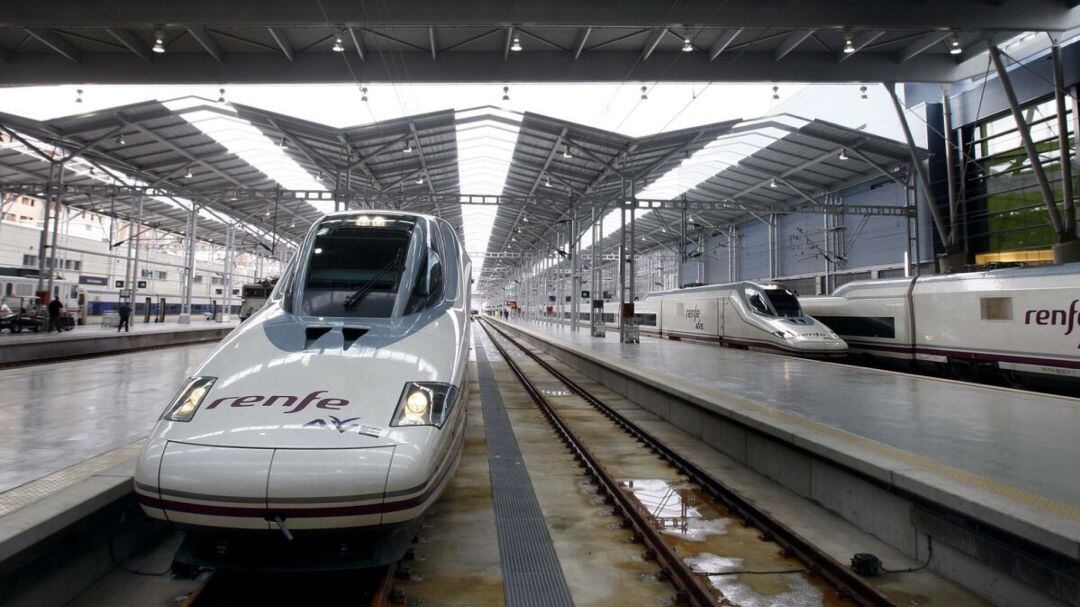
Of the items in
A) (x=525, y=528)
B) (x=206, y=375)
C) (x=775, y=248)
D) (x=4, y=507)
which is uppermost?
(x=775, y=248)

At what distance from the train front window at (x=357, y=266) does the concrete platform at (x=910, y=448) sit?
414 cm

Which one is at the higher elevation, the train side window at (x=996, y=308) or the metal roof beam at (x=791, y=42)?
the metal roof beam at (x=791, y=42)

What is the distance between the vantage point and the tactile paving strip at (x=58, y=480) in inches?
134

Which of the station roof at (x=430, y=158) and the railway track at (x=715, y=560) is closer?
the railway track at (x=715, y=560)

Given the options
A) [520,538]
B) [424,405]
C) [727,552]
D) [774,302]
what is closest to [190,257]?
[774,302]

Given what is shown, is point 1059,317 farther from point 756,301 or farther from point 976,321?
point 756,301

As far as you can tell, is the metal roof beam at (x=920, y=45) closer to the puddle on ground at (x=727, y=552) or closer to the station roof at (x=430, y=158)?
the station roof at (x=430, y=158)

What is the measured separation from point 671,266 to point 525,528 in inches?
1651

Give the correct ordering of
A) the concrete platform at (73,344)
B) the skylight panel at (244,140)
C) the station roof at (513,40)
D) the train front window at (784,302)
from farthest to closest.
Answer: the skylight panel at (244,140) < the train front window at (784,302) < the concrete platform at (73,344) < the station roof at (513,40)

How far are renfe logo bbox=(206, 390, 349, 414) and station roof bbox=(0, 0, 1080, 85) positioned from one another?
28.7 ft

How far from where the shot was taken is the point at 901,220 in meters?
24.0

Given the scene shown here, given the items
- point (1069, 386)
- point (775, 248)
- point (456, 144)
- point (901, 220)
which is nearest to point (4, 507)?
point (1069, 386)

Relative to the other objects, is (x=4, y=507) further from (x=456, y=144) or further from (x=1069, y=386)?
(x=456, y=144)

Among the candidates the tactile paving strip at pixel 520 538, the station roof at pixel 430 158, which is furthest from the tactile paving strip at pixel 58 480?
the station roof at pixel 430 158
